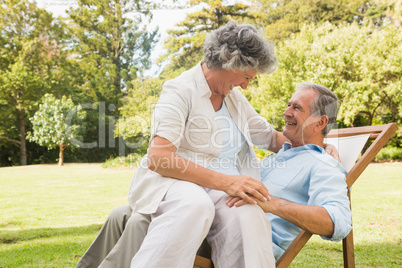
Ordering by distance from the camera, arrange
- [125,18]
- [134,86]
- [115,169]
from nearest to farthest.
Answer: [115,169]
[134,86]
[125,18]

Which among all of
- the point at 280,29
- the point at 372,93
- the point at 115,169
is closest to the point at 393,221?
the point at 372,93

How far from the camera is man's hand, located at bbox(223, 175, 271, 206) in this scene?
5.80 feet

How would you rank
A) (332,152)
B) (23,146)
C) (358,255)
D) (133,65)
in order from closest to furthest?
1. (332,152)
2. (358,255)
3. (23,146)
4. (133,65)

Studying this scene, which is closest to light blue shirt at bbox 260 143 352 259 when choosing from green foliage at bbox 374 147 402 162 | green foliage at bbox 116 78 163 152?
green foliage at bbox 374 147 402 162

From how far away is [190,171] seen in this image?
182 cm

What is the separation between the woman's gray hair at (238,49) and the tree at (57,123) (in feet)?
59.2

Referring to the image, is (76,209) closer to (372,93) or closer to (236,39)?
(236,39)

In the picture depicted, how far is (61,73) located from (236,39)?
77.3ft

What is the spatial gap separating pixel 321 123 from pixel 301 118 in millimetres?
133

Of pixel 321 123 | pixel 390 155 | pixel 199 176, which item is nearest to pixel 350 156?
pixel 321 123

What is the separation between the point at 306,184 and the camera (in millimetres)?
2152

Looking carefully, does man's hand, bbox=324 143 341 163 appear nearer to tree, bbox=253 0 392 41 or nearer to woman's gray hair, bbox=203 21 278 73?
woman's gray hair, bbox=203 21 278 73

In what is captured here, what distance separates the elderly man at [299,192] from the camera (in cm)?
179

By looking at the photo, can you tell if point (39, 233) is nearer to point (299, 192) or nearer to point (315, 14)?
point (299, 192)
